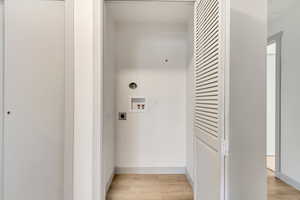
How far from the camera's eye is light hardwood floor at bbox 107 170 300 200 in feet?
7.10

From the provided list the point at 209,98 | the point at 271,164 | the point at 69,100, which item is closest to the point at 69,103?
the point at 69,100

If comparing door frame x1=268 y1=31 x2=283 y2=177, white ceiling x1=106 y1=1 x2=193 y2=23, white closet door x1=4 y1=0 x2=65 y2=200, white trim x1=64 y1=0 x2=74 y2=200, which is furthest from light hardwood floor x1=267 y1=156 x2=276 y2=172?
white closet door x1=4 y1=0 x2=65 y2=200

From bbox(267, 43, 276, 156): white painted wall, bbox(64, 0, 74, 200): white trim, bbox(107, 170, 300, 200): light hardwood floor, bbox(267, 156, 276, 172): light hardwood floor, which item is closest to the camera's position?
bbox(64, 0, 74, 200): white trim

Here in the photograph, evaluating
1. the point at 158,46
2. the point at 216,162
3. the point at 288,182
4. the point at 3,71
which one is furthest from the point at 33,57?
the point at 288,182

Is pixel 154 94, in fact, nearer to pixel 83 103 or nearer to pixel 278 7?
pixel 83 103

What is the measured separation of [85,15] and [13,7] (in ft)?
2.05

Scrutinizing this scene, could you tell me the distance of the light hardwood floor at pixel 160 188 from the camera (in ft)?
7.10

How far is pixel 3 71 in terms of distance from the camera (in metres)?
1.49

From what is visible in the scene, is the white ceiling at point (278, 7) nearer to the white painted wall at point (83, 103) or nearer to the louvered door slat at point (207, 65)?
the louvered door slat at point (207, 65)

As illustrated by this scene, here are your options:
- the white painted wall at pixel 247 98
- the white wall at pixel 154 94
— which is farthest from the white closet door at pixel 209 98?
the white wall at pixel 154 94

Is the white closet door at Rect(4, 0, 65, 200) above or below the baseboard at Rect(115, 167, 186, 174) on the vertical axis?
above

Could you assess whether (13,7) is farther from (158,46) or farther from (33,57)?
(158,46)

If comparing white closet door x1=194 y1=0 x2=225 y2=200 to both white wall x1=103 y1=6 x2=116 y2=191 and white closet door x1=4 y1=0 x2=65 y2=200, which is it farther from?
white closet door x1=4 y1=0 x2=65 y2=200

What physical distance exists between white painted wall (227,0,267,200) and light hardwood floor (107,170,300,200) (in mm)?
1231
